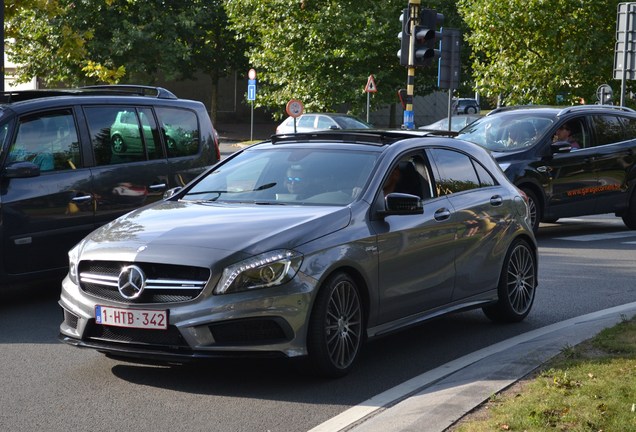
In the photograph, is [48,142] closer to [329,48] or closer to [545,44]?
[545,44]

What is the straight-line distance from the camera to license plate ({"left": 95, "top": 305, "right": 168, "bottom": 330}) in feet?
22.1

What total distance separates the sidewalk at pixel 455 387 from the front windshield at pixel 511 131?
814 cm

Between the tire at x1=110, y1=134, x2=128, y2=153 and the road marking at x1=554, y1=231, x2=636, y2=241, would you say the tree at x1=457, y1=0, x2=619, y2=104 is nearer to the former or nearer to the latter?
the road marking at x1=554, y1=231, x2=636, y2=241

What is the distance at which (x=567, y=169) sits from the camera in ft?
54.7

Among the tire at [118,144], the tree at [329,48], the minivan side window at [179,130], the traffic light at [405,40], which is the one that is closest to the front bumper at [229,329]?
the tire at [118,144]

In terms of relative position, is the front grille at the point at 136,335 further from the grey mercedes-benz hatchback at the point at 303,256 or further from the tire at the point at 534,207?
the tire at the point at 534,207

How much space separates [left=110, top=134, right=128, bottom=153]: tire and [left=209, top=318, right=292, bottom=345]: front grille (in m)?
4.46

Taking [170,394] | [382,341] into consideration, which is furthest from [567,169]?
[170,394]

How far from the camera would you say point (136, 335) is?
6891 millimetres

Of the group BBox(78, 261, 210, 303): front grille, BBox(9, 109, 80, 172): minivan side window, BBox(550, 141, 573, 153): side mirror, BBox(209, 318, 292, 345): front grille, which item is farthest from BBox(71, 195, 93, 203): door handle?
BBox(550, 141, 573, 153): side mirror

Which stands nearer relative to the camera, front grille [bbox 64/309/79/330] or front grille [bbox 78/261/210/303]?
front grille [bbox 78/261/210/303]

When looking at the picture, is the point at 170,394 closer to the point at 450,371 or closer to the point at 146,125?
the point at 450,371

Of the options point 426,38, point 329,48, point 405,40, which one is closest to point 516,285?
point 426,38

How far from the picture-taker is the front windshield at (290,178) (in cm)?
787
